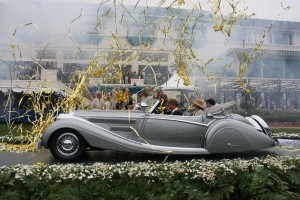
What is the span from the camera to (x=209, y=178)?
15.2 feet

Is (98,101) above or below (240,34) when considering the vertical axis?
below

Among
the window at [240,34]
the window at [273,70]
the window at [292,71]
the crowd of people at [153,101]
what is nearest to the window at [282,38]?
the window at [240,34]

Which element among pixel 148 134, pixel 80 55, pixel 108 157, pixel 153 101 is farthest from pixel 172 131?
pixel 80 55

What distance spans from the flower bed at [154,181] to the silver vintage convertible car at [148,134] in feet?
3.58

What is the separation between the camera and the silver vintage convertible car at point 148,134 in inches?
239

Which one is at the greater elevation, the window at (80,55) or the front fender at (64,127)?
the window at (80,55)

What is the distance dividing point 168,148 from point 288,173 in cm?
207

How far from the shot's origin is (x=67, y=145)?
6.17 meters

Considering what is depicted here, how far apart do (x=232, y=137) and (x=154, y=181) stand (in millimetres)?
2141

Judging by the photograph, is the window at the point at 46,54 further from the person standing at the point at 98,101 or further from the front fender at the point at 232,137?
the front fender at the point at 232,137

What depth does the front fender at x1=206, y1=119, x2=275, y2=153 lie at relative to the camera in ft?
20.1

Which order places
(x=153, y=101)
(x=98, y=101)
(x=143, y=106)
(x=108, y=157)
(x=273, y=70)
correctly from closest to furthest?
(x=143, y=106)
(x=108, y=157)
(x=153, y=101)
(x=98, y=101)
(x=273, y=70)

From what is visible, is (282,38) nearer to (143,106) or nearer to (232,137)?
(232,137)

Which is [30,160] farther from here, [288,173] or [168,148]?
[288,173]
